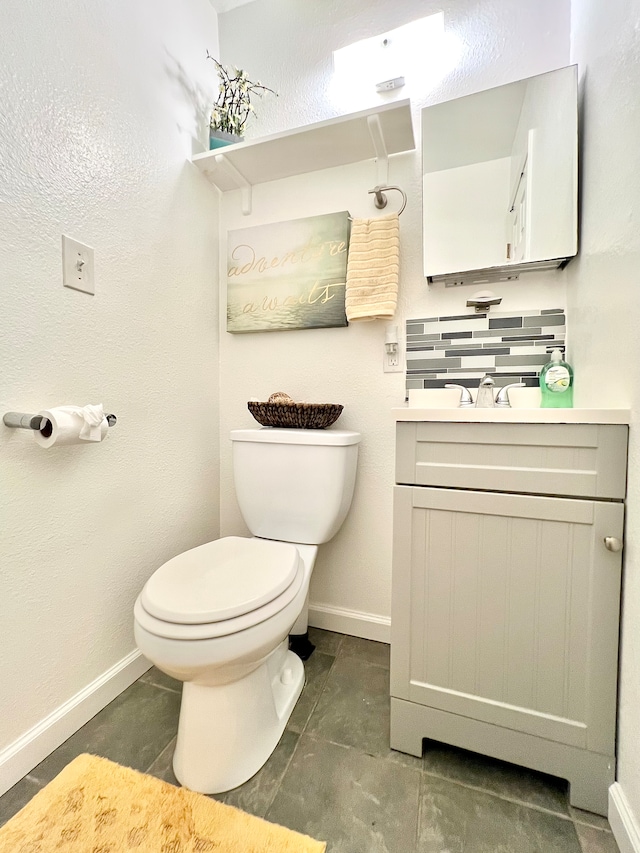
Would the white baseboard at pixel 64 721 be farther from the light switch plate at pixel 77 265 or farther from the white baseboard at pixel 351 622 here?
the light switch plate at pixel 77 265

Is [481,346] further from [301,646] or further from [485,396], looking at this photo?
[301,646]

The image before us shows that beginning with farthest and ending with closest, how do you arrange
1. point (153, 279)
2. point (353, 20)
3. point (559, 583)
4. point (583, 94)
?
1. point (353, 20)
2. point (153, 279)
3. point (583, 94)
4. point (559, 583)

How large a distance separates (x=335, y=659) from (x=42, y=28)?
1.90m

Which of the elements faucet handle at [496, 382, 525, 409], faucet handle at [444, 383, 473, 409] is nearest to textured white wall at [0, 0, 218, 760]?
faucet handle at [444, 383, 473, 409]

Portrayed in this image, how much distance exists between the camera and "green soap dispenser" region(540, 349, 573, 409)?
104 cm

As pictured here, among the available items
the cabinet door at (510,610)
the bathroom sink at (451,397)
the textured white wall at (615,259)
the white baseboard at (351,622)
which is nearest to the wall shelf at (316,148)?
the textured white wall at (615,259)

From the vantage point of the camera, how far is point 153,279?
1.18 m

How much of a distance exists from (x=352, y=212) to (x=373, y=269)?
28cm

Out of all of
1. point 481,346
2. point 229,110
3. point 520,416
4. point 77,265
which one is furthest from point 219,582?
point 229,110

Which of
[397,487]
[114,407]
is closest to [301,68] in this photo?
[114,407]

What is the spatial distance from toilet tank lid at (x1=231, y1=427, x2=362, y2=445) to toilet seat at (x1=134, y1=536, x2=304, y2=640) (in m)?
0.33

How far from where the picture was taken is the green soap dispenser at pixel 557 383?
104 cm

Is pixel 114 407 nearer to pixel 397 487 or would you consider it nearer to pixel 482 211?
pixel 397 487

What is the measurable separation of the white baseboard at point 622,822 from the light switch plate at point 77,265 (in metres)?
1.62
